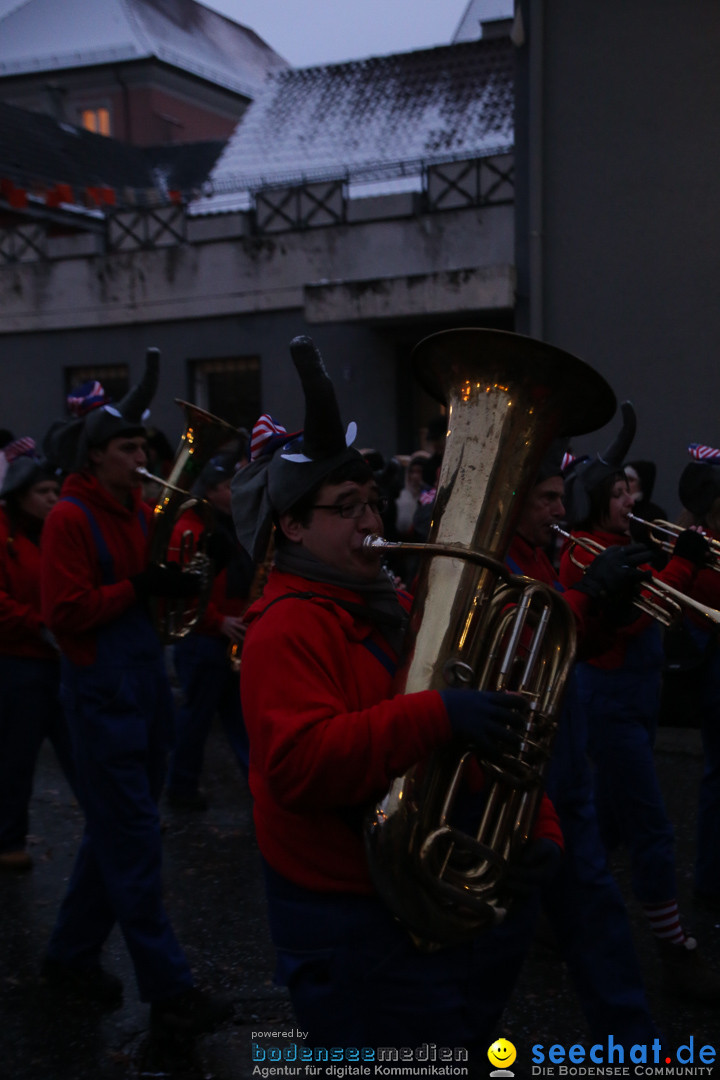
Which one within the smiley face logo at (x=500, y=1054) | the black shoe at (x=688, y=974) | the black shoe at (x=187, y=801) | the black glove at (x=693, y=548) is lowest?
the black shoe at (x=187, y=801)

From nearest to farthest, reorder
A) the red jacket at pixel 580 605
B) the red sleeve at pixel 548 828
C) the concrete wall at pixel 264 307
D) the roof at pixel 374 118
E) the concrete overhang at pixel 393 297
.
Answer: the red sleeve at pixel 548 828, the red jacket at pixel 580 605, the concrete overhang at pixel 393 297, the concrete wall at pixel 264 307, the roof at pixel 374 118

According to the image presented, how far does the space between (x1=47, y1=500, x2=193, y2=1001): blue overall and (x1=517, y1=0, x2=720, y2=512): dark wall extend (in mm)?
6927

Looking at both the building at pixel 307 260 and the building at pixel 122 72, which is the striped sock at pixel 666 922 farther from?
the building at pixel 122 72

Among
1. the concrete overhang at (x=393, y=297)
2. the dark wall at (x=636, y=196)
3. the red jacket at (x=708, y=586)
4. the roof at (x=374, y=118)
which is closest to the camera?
the red jacket at (x=708, y=586)

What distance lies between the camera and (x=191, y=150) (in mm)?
26531

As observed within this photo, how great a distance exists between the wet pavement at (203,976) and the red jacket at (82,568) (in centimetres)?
124

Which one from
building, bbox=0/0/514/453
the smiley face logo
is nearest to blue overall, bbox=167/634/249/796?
the smiley face logo

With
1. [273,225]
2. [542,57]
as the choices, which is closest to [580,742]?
[542,57]

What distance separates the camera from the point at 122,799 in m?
3.52

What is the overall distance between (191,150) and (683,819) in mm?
24476

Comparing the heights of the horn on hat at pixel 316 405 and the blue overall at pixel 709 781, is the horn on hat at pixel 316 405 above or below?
above

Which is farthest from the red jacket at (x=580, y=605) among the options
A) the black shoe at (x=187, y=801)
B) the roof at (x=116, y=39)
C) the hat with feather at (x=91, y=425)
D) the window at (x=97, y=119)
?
the window at (x=97, y=119)

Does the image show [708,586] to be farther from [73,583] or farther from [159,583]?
[73,583]

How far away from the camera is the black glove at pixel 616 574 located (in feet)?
9.74
